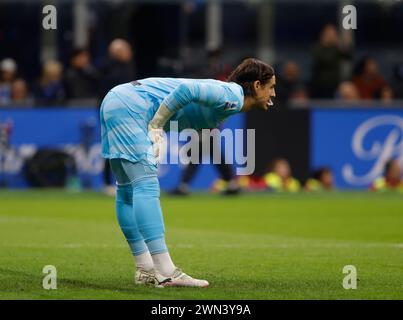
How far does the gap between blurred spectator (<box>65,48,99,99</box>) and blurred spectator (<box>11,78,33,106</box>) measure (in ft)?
2.66

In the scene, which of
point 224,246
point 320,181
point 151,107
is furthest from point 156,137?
point 320,181

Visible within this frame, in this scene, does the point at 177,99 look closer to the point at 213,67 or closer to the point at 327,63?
the point at 213,67

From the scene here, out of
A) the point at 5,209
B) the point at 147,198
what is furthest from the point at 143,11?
the point at 147,198

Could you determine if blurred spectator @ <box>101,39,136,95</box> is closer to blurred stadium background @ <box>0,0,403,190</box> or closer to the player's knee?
blurred stadium background @ <box>0,0,403,190</box>

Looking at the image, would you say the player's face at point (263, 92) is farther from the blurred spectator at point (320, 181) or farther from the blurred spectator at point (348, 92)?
the blurred spectator at point (348, 92)

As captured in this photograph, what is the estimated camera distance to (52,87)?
22.7 meters

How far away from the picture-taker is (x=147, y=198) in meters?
9.17

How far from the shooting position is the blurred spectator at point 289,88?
76.4ft

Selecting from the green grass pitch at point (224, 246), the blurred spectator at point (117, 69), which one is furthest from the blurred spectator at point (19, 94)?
the blurred spectator at point (117, 69)

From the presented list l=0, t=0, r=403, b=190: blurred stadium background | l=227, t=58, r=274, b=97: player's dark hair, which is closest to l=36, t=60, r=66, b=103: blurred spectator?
l=0, t=0, r=403, b=190: blurred stadium background

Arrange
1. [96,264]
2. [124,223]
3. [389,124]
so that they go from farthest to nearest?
[389,124]
[96,264]
[124,223]

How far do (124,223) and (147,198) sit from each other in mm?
543

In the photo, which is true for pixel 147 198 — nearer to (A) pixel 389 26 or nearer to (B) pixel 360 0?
(B) pixel 360 0

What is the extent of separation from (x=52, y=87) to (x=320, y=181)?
5423mm
